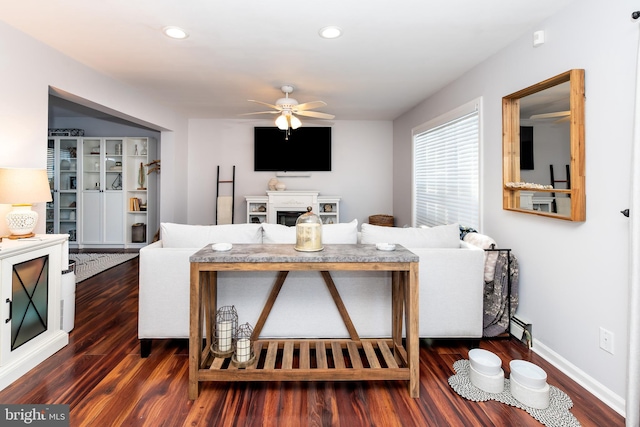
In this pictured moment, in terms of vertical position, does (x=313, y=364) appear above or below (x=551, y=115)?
below

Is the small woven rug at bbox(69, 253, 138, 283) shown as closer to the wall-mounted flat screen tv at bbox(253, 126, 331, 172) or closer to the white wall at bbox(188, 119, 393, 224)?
the white wall at bbox(188, 119, 393, 224)

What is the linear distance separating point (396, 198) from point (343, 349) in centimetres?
405

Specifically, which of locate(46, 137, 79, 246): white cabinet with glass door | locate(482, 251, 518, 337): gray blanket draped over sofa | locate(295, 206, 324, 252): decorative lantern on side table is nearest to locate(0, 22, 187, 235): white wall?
locate(295, 206, 324, 252): decorative lantern on side table

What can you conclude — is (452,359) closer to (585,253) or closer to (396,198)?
(585,253)

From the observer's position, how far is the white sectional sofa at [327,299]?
7.50ft

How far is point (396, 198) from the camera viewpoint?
6027 mm

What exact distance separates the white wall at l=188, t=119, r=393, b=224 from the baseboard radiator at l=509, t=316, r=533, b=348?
148 inches

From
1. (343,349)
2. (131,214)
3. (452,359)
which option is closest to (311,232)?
(343,349)

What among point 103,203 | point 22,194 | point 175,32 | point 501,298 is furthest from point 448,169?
point 103,203

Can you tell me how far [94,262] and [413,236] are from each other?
15.3 feet

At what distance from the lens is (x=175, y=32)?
2615 mm

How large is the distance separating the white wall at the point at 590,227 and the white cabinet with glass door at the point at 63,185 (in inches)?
261

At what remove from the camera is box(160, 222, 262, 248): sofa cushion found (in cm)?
239

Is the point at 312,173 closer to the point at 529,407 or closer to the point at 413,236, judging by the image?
the point at 413,236
